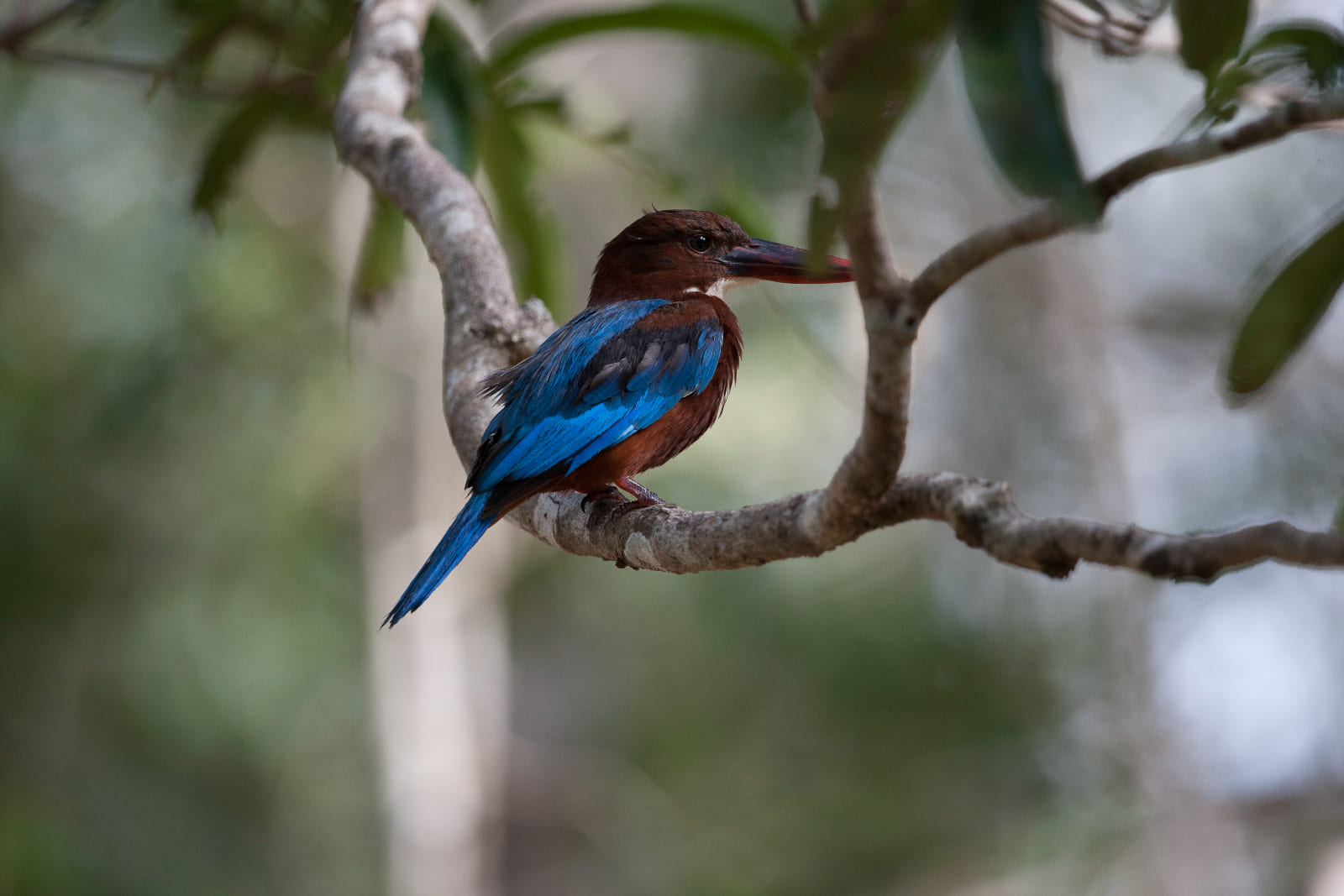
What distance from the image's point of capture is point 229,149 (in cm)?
361

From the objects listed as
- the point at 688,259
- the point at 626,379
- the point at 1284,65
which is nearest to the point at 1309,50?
the point at 1284,65

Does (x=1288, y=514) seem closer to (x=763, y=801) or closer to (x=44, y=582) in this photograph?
(x=763, y=801)

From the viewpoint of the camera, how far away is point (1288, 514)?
6.68m

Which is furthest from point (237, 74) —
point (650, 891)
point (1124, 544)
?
point (1124, 544)

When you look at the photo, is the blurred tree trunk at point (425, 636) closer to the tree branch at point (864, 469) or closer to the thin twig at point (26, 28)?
the thin twig at point (26, 28)

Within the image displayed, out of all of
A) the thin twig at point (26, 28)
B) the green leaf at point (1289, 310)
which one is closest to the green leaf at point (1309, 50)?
the green leaf at point (1289, 310)

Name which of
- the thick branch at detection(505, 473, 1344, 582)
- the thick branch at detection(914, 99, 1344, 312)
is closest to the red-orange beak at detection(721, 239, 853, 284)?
the thick branch at detection(505, 473, 1344, 582)

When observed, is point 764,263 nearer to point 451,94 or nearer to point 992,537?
point 451,94

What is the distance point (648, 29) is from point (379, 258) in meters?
1.10

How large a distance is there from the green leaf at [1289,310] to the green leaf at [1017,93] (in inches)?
20.8

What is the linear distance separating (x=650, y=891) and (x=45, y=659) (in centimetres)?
509

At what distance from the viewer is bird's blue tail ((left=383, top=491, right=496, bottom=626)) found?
Result: 2.49m

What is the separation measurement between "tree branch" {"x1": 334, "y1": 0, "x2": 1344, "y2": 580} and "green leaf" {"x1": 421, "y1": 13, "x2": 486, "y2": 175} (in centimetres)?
31

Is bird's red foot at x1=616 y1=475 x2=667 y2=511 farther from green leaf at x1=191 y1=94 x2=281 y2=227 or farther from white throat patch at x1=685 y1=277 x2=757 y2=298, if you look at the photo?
green leaf at x1=191 y1=94 x2=281 y2=227
